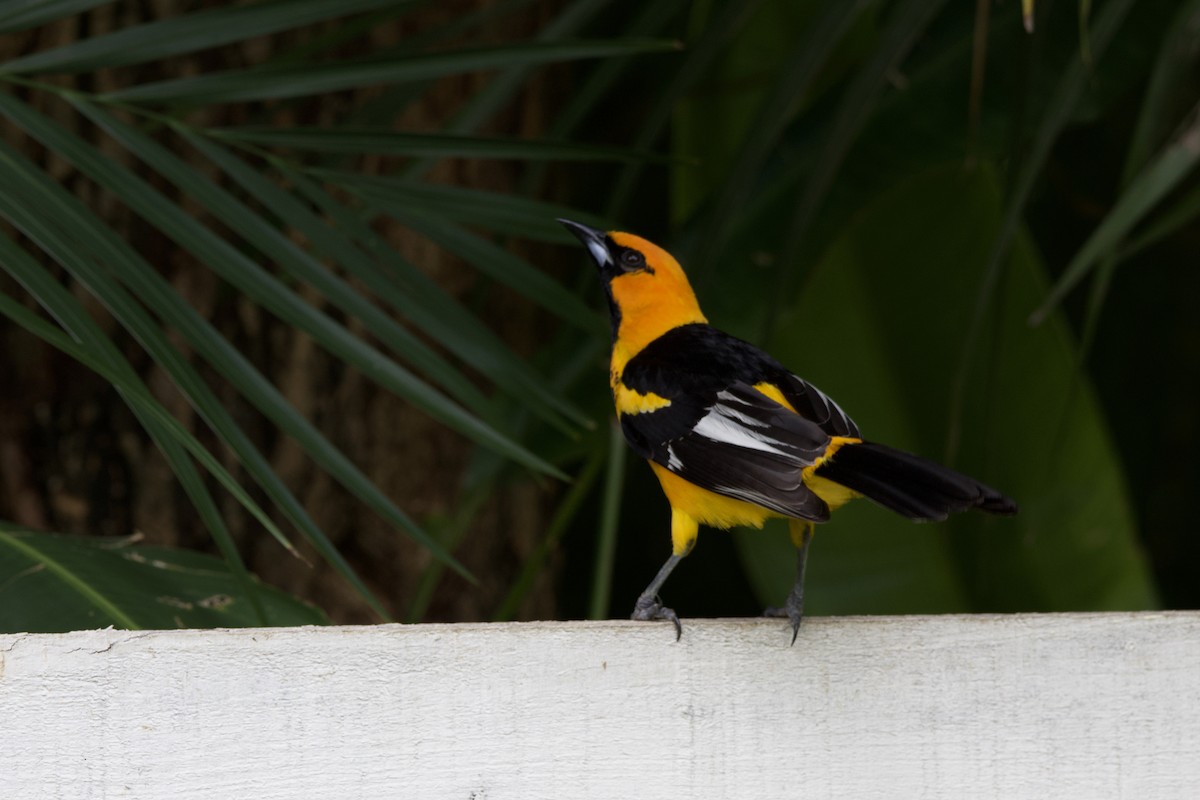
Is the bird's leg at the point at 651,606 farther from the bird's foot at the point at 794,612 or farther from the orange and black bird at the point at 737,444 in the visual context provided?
the bird's foot at the point at 794,612

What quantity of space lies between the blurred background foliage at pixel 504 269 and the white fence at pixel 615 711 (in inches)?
11.1

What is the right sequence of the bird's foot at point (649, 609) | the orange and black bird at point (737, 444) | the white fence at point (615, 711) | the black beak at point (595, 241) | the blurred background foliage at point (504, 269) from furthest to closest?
the black beak at point (595, 241) → the blurred background foliage at point (504, 269) → the bird's foot at point (649, 609) → the orange and black bird at point (737, 444) → the white fence at point (615, 711)

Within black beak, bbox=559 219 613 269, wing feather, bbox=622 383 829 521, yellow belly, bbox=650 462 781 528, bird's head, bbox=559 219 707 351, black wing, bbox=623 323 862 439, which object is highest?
black beak, bbox=559 219 613 269

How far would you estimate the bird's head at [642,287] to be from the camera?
166 centimetres

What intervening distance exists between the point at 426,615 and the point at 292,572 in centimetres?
36

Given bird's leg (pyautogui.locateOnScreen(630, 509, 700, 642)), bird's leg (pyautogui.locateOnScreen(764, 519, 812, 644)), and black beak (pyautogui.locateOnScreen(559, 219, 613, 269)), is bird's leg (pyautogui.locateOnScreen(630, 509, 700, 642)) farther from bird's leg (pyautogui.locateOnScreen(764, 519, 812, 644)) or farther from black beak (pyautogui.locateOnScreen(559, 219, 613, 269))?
black beak (pyautogui.locateOnScreen(559, 219, 613, 269))

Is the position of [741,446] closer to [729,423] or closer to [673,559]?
[729,423]

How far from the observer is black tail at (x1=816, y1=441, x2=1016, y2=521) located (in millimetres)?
1116

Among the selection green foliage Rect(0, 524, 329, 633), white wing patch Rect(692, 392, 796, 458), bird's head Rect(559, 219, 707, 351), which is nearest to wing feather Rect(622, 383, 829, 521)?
white wing patch Rect(692, 392, 796, 458)

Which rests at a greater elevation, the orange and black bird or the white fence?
the orange and black bird

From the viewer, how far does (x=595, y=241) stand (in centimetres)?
170

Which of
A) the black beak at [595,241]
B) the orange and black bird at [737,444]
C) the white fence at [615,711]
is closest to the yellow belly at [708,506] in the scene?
the orange and black bird at [737,444]

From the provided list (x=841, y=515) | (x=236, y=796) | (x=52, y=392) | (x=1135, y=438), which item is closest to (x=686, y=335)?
(x=236, y=796)

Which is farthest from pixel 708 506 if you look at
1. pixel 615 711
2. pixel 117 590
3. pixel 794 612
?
pixel 117 590
